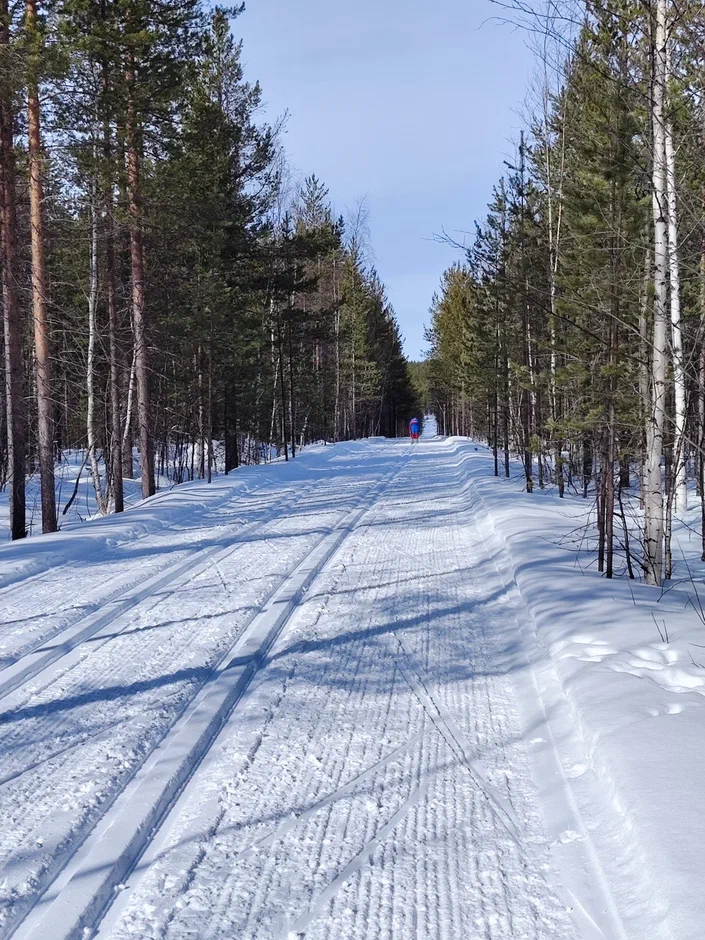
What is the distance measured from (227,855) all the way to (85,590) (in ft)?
16.5

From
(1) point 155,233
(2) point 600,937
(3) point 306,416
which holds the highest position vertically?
(1) point 155,233

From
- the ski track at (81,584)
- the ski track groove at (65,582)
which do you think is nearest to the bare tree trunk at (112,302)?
the ski track at (81,584)

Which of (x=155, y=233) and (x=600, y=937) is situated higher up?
(x=155, y=233)

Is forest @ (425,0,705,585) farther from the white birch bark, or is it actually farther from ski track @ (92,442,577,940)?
ski track @ (92,442,577,940)

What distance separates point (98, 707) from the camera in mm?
4527

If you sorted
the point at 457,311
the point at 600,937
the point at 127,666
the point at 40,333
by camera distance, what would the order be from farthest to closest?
the point at 457,311 → the point at 40,333 → the point at 127,666 → the point at 600,937

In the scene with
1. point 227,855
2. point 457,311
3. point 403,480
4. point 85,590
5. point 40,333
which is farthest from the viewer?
point 457,311

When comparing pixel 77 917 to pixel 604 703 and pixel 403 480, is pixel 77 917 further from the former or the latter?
pixel 403 480

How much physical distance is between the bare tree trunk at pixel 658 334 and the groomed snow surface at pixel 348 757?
696 millimetres

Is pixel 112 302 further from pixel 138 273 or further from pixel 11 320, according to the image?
pixel 11 320

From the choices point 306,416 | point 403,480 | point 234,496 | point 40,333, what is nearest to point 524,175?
point 403,480

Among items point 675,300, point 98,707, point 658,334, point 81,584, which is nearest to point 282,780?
point 98,707

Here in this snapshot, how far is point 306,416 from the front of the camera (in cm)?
4378

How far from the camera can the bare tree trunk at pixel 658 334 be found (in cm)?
687
